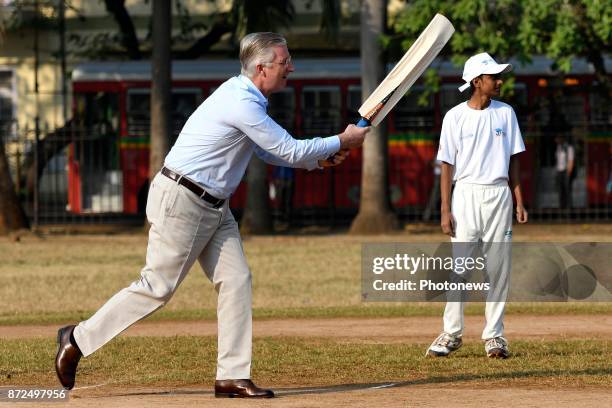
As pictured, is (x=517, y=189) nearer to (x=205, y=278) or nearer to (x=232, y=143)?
(x=232, y=143)

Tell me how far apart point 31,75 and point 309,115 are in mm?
14832

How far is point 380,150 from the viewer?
24.9 meters

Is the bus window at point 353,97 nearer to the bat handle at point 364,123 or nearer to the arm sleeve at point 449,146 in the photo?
the arm sleeve at point 449,146

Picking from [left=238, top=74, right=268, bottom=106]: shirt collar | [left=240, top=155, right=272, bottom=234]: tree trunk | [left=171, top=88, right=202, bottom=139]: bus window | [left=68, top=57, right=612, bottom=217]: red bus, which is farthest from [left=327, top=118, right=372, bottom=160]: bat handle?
[left=171, top=88, right=202, bottom=139]: bus window

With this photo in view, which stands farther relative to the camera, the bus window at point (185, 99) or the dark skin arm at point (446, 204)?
the bus window at point (185, 99)

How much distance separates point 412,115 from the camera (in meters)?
28.9

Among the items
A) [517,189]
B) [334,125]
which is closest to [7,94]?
[334,125]

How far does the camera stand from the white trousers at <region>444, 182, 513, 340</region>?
10.2 meters

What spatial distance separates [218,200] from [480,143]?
2.63 meters

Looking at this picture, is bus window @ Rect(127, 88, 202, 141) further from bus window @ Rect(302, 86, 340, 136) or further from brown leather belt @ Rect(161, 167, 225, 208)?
brown leather belt @ Rect(161, 167, 225, 208)

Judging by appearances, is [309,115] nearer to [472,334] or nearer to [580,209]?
[580,209]

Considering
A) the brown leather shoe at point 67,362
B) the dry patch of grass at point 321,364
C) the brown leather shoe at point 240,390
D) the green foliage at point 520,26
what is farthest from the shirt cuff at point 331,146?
the green foliage at point 520,26

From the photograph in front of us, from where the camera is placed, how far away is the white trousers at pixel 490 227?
10.2 m

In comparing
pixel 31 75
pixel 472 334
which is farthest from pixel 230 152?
pixel 31 75
